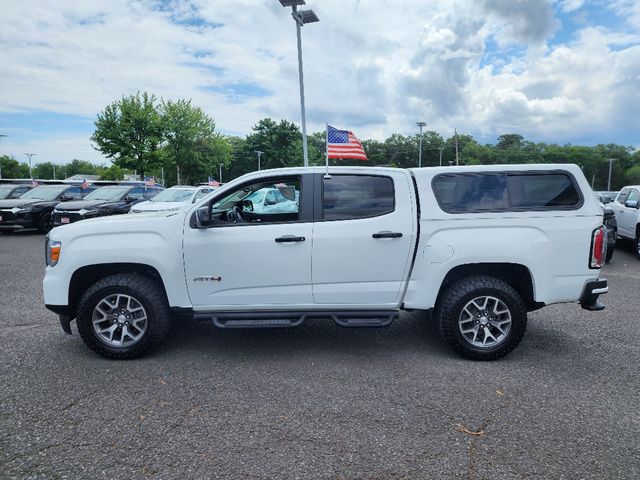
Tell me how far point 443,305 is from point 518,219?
42.0 inches

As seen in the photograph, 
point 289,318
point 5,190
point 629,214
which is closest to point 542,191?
point 289,318

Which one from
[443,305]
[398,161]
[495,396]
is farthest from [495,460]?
[398,161]

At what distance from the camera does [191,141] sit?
4281cm

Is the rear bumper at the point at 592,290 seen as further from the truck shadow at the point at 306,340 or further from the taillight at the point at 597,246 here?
the truck shadow at the point at 306,340

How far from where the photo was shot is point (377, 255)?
4.05m

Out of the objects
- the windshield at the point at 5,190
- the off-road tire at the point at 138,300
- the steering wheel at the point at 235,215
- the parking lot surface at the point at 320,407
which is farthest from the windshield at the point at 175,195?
the off-road tire at the point at 138,300

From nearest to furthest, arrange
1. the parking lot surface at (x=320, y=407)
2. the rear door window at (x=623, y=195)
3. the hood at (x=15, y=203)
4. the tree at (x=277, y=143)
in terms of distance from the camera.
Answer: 1. the parking lot surface at (x=320, y=407)
2. the rear door window at (x=623, y=195)
3. the hood at (x=15, y=203)
4. the tree at (x=277, y=143)

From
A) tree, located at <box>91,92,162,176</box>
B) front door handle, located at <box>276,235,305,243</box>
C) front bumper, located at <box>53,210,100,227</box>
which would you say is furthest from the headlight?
tree, located at <box>91,92,162,176</box>

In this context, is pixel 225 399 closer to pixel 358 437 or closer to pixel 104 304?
pixel 358 437

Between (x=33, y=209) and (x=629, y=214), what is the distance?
1687cm

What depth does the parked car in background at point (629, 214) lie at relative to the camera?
33.3 ft

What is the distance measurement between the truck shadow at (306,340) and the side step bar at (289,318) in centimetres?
47

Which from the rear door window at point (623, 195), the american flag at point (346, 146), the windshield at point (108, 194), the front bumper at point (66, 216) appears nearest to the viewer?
the american flag at point (346, 146)

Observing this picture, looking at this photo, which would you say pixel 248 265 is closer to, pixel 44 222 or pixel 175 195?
pixel 175 195
